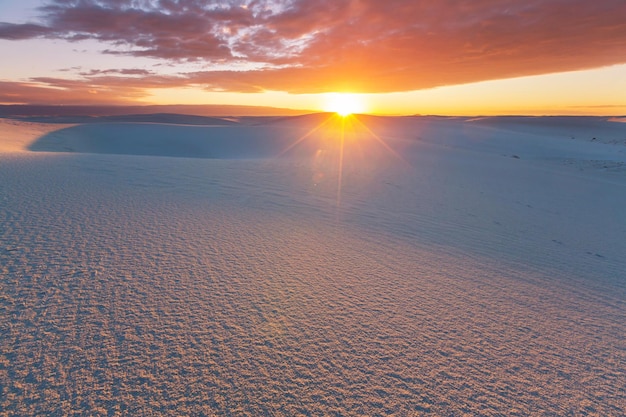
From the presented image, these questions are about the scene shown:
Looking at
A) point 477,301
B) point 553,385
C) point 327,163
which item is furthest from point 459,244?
point 327,163

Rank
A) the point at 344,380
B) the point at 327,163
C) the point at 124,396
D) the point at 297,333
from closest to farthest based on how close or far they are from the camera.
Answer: the point at 124,396, the point at 344,380, the point at 297,333, the point at 327,163

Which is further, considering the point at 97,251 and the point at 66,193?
the point at 66,193

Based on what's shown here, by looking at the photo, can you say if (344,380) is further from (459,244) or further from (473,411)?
(459,244)

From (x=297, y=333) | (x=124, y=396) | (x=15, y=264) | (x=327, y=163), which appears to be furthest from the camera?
(x=327, y=163)

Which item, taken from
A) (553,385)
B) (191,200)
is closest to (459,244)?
(553,385)

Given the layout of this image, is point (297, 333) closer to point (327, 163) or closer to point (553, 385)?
point (553, 385)

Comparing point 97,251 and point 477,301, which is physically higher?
point 97,251
